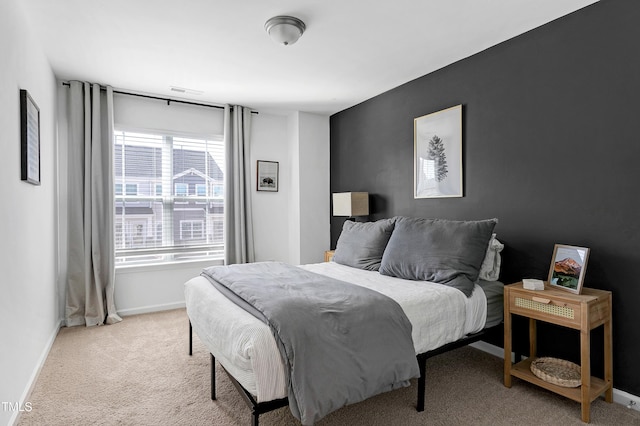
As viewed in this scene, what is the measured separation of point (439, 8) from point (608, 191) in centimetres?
161

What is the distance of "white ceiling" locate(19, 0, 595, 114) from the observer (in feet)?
7.82

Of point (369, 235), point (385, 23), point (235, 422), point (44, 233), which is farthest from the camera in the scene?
point (369, 235)

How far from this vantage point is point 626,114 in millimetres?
2197

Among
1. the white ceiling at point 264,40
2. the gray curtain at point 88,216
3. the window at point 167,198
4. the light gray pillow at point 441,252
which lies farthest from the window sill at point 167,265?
the light gray pillow at point 441,252

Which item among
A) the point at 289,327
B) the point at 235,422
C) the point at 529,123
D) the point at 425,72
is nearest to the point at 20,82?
the point at 289,327

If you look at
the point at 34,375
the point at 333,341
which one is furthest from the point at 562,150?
the point at 34,375

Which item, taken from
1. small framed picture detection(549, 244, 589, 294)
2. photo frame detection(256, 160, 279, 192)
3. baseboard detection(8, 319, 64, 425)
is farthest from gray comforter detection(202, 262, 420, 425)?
photo frame detection(256, 160, 279, 192)

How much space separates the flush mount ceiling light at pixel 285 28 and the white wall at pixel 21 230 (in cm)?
151

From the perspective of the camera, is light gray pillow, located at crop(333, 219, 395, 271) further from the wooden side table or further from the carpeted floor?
the wooden side table

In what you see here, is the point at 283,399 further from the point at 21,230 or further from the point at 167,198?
the point at 167,198

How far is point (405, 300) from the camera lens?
2.20m

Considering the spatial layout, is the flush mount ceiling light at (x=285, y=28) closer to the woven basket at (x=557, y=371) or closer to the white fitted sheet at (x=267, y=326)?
the white fitted sheet at (x=267, y=326)

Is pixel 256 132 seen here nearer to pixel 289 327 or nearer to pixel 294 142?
pixel 294 142

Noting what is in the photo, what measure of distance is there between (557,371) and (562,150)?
1.49 meters
